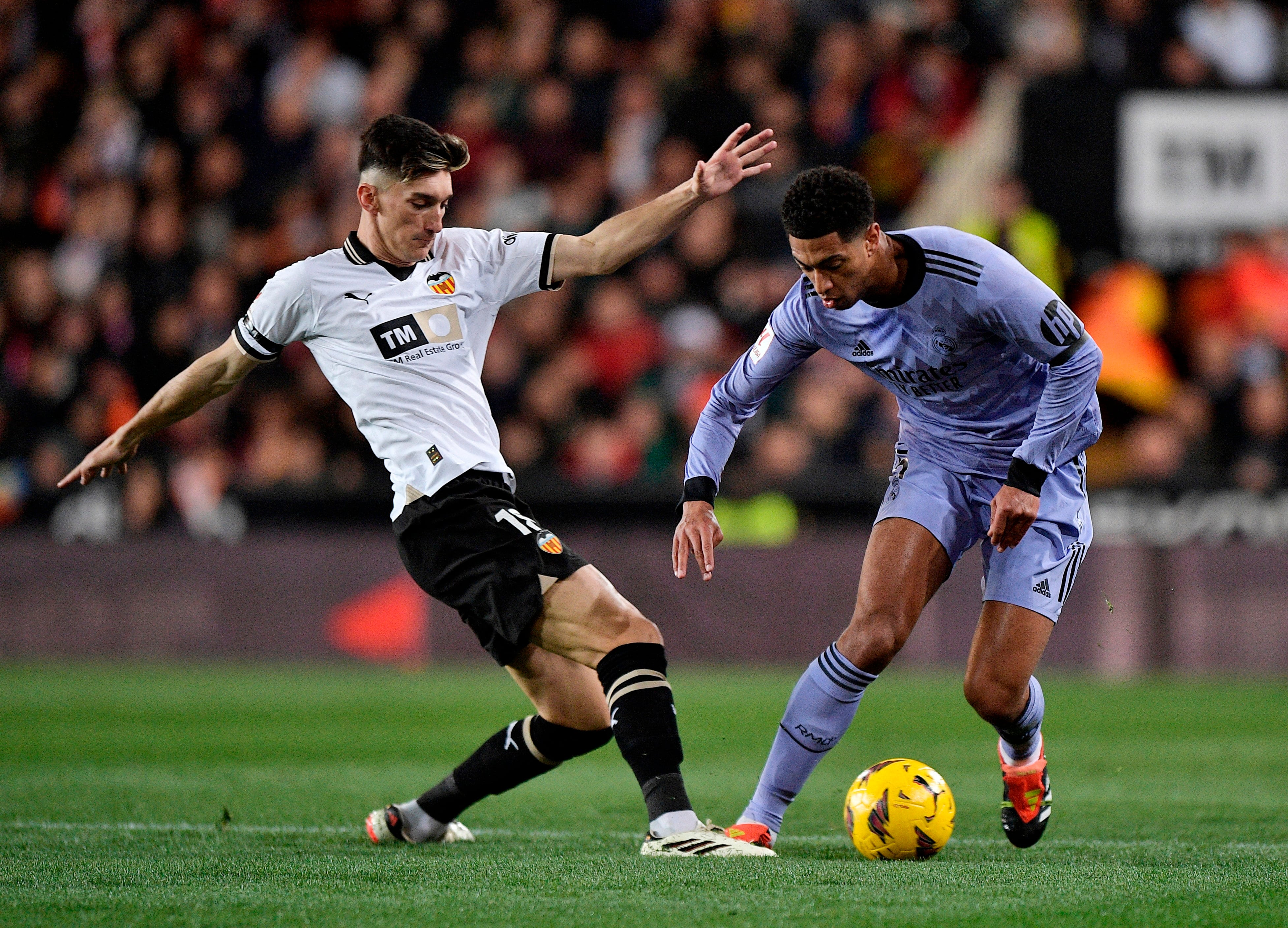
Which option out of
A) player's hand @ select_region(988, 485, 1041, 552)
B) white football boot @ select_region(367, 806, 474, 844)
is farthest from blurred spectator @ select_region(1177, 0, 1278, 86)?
white football boot @ select_region(367, 806, 474, 844)

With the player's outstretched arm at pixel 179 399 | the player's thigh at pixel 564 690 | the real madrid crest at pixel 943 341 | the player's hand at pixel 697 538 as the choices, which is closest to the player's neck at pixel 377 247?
the player's outstretched arm at pixel 179 399

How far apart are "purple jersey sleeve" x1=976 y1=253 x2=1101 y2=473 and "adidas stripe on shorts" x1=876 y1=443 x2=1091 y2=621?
1.30ft

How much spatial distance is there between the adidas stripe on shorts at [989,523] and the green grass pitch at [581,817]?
2.83 ft

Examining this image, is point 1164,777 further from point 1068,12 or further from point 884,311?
point 1068,12

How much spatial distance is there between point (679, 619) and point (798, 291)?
8211 mm

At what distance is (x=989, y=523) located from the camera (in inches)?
217

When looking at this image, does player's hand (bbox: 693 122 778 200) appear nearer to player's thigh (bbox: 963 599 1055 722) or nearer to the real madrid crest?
the real madrid crest

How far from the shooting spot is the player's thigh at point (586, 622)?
4.95 m

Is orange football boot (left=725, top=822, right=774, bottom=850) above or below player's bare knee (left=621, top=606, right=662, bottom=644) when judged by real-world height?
below

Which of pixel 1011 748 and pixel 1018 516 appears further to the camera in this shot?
pixel 1011 748

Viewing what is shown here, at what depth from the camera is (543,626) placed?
16.4 feet

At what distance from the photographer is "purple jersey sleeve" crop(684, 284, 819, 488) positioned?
5344 millimetres

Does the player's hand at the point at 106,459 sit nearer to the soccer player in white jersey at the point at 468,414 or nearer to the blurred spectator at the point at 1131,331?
the soccer player in white jersey at the point at 468,414

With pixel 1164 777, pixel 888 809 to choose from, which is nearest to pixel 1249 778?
pixel 1164 777
